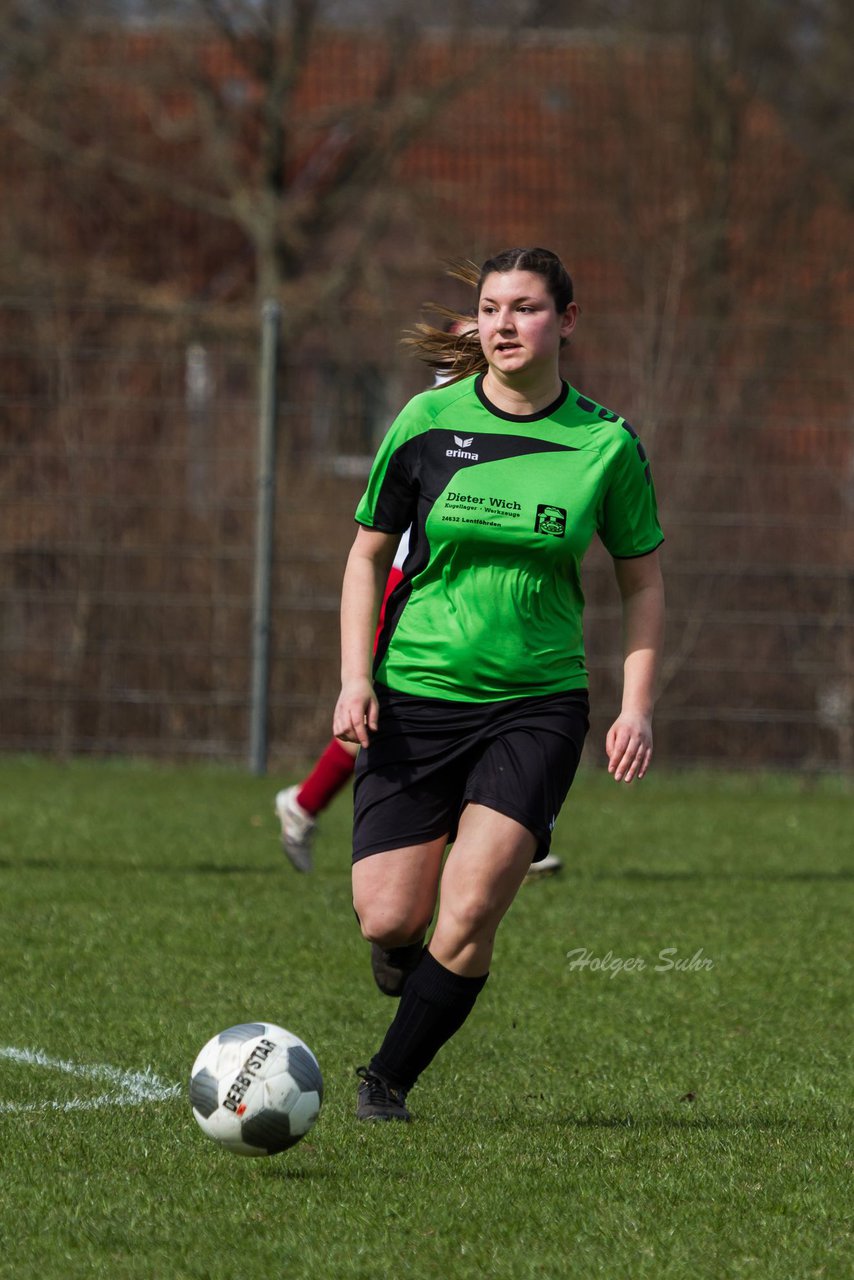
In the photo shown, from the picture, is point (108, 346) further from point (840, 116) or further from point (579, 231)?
point (840, 116)

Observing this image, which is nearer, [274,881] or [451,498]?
[451,498]

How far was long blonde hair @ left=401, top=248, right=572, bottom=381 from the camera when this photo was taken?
4.25 metres

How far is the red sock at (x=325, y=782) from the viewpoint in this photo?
7605mm

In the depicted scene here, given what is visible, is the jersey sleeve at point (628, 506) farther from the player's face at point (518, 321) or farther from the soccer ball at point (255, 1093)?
the soccer ball at point (255, 1093)

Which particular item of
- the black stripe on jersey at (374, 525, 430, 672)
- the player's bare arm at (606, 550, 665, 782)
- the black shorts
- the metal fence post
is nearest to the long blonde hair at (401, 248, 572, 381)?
the black stripe on jersey at (374, 525, 430, 672)

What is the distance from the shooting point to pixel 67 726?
11688mm

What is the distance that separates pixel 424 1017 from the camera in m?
4.31

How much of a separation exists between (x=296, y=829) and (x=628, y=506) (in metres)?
3.61

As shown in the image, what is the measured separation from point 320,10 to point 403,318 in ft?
23.7

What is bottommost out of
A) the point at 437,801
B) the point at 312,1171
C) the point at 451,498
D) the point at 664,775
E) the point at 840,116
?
the point at 664,775

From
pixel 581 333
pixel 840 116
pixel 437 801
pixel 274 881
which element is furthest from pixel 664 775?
pixel 840 116

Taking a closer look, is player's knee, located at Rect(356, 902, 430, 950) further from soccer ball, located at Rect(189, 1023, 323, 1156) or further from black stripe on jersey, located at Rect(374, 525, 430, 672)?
black stripe on jersey, located at Rect(374, 525, 430, 672)

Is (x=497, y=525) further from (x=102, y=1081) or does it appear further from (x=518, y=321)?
(x=102, y=1081)

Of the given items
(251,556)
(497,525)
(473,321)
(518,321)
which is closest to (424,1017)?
(497,525)
